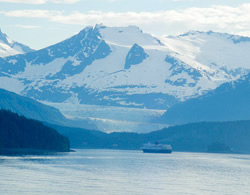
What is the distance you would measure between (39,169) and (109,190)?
108 ft

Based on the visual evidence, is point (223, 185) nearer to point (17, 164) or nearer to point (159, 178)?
point (159, 178)

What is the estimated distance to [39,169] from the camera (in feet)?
509

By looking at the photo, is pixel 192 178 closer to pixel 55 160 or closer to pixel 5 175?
→ pixel 5 175

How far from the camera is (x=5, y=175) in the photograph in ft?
452

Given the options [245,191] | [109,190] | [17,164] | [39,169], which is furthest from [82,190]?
[17,164]

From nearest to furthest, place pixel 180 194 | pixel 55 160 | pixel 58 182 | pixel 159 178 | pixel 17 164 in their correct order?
pixel 180 194 → pixel 58 182 → pixel 159 178 → pixel 17 164 → pixel 55 160

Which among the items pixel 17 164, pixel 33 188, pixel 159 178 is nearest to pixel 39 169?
pixel 17 164

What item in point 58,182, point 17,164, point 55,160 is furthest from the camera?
point 55,160

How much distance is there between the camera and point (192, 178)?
150 meters

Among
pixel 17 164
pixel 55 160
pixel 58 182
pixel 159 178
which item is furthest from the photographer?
pixel 55 160

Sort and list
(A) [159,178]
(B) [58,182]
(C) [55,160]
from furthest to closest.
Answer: (C) [55,160], (A) [159,178], (B) [58,182]

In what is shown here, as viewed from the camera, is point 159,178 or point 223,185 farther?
point 159,178

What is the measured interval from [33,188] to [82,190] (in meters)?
6.53

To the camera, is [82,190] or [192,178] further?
[192,178]
